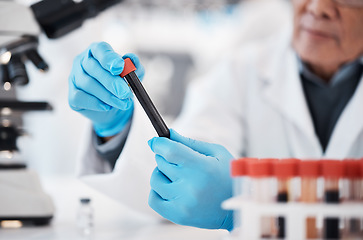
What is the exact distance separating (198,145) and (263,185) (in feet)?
0.90

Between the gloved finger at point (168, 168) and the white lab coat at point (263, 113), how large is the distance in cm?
45

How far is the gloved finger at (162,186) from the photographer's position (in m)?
0.86

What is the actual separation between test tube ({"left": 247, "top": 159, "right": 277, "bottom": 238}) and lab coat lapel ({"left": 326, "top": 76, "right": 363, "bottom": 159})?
916 mm

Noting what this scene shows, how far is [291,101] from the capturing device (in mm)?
1629

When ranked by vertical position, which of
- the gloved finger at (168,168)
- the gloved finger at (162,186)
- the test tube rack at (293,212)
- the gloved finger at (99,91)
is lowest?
the gloved finger at (162,186)

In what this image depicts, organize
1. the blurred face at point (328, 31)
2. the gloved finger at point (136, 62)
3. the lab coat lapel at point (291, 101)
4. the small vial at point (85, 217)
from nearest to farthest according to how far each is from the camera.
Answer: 1. the gloved finger at point (136, 62)
2. the small vial at point (85, 217)
3. the blurred face at point (328, 31)
4. the lab coat lapel at point (291, 101)

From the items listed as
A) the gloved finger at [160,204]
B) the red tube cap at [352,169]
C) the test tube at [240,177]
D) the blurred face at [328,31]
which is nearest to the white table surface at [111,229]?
the gloved finger at [160,204]

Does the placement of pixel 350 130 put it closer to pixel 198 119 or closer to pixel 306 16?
pixel 306 16

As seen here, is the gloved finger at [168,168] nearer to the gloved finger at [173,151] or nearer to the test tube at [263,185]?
the gloved finger at [173,151]

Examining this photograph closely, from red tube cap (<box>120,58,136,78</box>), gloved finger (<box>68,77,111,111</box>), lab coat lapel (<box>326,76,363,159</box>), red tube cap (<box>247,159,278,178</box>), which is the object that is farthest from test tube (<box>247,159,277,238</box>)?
lab coat lapel (<box>326,76,363,159</box>)

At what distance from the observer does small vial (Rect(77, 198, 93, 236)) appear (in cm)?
106

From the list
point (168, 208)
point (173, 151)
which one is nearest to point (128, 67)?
point (173, 151)

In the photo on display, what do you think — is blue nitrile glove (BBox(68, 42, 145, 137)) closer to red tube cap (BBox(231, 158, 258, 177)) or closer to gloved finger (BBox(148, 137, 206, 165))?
gloved finger (BBox(148, 137, 206, 165))

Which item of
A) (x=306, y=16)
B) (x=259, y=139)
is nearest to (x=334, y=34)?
(x=306, y=16)
